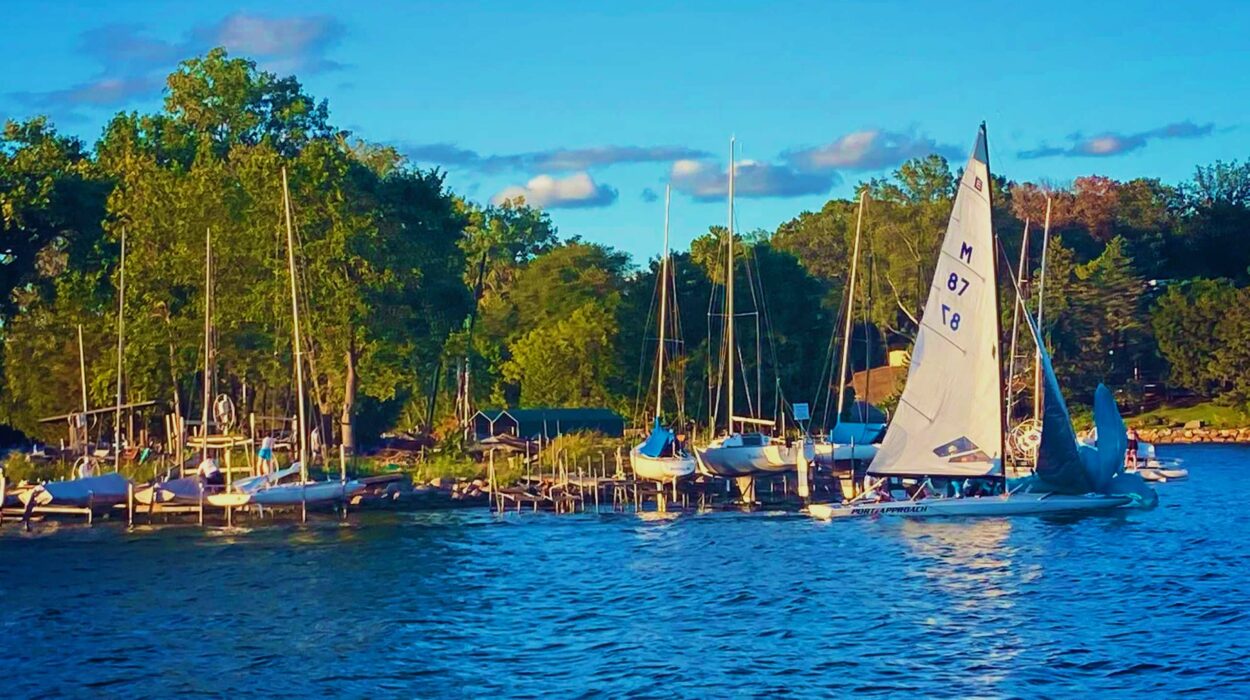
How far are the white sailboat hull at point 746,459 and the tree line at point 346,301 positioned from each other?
35.6 ft

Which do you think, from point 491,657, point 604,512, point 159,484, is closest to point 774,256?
point 604,512

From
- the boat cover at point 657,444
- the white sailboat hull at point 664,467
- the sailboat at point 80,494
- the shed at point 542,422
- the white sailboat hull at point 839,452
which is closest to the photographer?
the sailboat at point 80,494

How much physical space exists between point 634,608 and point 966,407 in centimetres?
1950

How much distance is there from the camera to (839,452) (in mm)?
72750

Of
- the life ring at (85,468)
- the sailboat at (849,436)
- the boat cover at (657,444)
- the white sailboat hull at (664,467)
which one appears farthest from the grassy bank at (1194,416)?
the life ring at (85,468)

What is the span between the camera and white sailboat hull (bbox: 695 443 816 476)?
68.1 meters

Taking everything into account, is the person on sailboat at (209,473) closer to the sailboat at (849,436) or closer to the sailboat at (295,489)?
the sailboat at (295,489)

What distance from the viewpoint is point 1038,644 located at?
33.2 metres

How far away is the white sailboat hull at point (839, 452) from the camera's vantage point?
7156 cm

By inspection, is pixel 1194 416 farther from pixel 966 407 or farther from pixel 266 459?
pixel 266 459

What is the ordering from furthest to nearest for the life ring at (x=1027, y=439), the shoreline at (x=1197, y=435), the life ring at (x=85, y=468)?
the shoreline at (x=1197, y=435) → the life ring at (x=1027, y=439) → the life ring at (x=85, y=468)


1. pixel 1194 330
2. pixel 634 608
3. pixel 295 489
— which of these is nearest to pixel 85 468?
pixel 295 489

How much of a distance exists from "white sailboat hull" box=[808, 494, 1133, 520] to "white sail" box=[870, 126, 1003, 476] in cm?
117

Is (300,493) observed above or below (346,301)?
below
